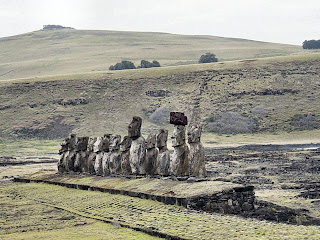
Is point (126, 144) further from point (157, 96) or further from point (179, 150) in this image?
point (157, 96)

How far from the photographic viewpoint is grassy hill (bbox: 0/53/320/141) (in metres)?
76.4

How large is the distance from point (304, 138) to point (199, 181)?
43.5m

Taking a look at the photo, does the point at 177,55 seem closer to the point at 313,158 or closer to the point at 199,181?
the point at 313,158

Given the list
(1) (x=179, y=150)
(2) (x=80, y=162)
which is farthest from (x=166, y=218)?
(2) (x=80, y=162)

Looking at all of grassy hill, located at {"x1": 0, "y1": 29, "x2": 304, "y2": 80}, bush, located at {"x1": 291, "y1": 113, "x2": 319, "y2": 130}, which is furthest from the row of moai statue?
grassy hill, located at {"x1": 0, "y1": 29, "x2": 304, "y2": 80}

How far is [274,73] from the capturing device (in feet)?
289

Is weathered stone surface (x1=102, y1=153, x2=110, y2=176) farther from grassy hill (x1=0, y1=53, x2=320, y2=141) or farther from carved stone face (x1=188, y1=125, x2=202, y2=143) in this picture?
grassy hill (x1=0, y1=53, x2=320, y2=141)

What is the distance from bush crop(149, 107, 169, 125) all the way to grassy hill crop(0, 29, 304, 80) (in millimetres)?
46437

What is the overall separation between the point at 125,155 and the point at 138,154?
1283 millimetres

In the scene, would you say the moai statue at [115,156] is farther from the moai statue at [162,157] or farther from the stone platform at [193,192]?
the stone platform at [193,192]

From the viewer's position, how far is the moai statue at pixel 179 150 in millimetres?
25453

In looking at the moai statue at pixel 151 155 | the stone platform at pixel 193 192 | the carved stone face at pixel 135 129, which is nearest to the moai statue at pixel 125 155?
the carved stone face at pixel 135 129

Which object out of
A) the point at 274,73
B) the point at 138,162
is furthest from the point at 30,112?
the point at 138,162

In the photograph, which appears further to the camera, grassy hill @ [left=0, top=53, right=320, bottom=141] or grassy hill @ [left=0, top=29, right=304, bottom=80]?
grassy hill @ [left=0, top=29, right=304, bottom=80]
